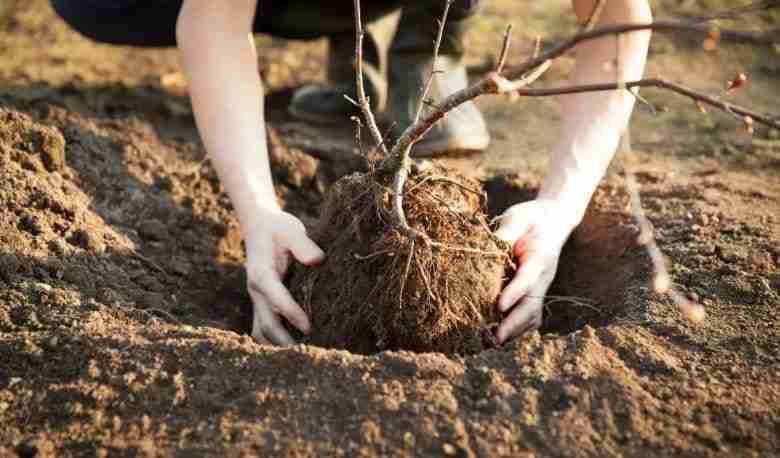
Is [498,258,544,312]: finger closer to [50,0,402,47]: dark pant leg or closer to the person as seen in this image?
the person

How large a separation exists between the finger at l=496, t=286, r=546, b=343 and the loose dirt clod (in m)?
0.04

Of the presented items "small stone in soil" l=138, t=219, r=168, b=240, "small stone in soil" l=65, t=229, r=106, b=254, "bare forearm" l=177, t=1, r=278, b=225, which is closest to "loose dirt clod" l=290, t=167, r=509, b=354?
"bare forearm" l=177, t=1, r=278, b=225

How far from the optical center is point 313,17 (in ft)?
10.6

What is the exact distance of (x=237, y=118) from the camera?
217 centimetres

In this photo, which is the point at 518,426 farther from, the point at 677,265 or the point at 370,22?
the point at 370,22

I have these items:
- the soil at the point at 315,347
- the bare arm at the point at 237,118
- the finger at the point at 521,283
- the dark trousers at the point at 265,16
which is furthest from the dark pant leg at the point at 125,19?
the finger at the point at 521,283

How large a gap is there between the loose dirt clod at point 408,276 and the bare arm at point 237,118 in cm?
13

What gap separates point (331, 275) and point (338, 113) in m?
1.74

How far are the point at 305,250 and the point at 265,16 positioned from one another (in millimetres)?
1427

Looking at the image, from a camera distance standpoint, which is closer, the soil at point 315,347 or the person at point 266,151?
the soil at point 315,347

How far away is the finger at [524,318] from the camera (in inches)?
78.7

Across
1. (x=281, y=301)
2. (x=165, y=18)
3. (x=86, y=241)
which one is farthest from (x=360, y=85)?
(x=165, y=18)

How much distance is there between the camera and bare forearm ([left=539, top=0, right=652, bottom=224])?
224 centimetres

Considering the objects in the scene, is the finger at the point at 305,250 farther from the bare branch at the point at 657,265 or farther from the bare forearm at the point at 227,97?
the bare branch at the point at 657,265
